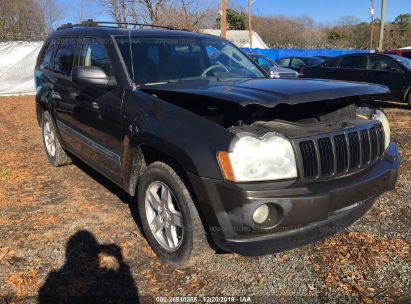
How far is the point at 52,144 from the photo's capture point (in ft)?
19.8

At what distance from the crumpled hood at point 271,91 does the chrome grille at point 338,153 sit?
285mm

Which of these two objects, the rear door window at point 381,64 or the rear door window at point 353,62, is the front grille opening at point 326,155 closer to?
the rear door window at point 381,64

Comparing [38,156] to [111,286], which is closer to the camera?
[111,286]

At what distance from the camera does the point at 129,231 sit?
12.7ft

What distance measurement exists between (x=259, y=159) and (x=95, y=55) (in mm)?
2459

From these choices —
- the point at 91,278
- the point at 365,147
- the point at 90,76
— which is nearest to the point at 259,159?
the point at 365,147

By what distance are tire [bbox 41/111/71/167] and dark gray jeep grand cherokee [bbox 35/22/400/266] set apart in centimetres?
164

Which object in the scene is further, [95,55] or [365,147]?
[95,55]

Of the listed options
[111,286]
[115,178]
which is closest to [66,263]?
[111,286]

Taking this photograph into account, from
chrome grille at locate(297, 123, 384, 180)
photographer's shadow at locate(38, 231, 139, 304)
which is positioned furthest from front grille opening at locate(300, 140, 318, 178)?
photographer's shadow at locate(38, 231, 139, 304)

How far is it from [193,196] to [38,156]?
4.61 metres

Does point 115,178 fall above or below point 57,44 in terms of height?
below

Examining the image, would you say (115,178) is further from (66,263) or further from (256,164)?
(256,164)

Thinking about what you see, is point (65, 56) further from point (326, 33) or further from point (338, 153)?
point (326, 33)
